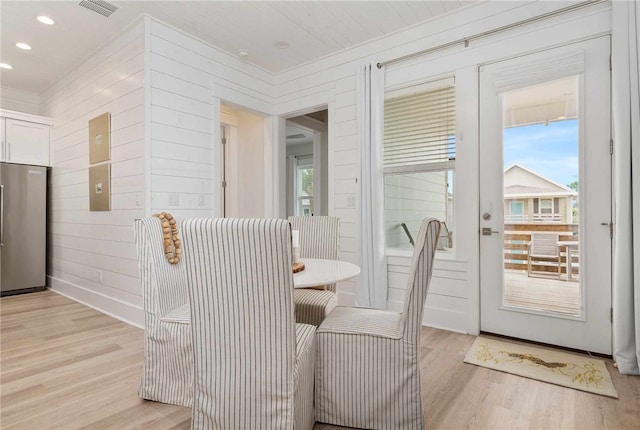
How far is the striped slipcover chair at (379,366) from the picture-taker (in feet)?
5.28

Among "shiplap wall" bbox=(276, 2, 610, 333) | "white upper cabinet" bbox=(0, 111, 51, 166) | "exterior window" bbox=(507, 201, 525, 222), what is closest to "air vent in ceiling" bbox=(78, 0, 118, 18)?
"shiplap wall" bbox=(276, 2, 610, 333)

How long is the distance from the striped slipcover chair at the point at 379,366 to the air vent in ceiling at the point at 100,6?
3.17 m

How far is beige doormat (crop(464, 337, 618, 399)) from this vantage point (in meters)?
2.09

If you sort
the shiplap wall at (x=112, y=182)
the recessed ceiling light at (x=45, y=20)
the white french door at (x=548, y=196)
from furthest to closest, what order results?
the shiplap wall at (x=112, y=182)
the recessed ceiling light at (x=45, y=20)
the white french door at (x=548, y=196)

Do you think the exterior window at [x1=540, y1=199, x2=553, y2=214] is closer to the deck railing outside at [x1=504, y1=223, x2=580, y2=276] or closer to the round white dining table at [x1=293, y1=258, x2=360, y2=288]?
the deck railing outside at [x1=504, y1=223, x2=580, y2=276]

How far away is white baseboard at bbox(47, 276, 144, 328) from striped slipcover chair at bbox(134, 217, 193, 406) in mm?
1411

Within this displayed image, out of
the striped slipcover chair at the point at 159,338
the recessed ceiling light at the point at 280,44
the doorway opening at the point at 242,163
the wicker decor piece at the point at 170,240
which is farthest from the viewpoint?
the doorway opening at the point at 242,163

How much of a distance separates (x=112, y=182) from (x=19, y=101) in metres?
2.95

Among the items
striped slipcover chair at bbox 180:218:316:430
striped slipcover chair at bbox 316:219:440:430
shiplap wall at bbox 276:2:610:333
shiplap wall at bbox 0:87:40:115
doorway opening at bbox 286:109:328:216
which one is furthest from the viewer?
doorway opening at bbox 286:109:328:216

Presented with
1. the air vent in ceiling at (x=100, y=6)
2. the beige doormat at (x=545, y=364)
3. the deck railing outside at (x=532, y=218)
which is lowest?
the beige doormat at (x=545, y=364)

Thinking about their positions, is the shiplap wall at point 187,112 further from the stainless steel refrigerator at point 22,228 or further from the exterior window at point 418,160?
the stainless steel refrigerator at point 22,228

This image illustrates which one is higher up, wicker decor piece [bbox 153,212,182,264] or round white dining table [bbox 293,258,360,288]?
wicker decor piece [bbox 153,212,182,264]

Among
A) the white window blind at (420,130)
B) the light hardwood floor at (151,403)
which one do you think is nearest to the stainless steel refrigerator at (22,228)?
the light hardwood floor at (151,403)

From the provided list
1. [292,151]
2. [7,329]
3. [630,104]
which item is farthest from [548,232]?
[292,151]
